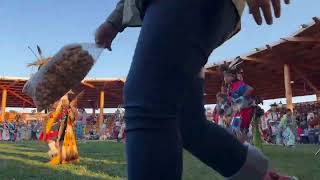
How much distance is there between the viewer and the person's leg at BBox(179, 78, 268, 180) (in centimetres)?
146

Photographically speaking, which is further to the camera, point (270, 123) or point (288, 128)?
point (270, 123)

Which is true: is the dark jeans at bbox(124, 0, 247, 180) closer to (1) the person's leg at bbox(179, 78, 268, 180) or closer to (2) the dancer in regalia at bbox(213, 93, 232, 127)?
(1) the person's leg at bbox(179, 78, 268, 180)

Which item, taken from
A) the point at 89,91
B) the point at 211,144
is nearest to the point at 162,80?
the point at 211,144

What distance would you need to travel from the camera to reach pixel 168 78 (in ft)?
3.76

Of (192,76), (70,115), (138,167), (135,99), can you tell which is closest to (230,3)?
(192,76)

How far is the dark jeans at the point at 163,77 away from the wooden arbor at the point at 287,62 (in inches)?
536

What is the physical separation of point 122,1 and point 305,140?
20.3 metres

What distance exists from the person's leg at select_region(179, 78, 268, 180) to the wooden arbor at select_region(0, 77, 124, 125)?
24.0 meters

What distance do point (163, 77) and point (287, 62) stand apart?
18205 millimetres

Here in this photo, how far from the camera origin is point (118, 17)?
1.62 metres

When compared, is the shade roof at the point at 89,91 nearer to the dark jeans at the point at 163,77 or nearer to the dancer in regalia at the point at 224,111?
the dancer in regalia at the point at 224,111

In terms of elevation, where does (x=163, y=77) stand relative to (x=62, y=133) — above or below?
above

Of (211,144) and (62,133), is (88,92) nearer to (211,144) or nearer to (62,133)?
(62,133)

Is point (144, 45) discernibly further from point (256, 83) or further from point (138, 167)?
point (256, 83)
